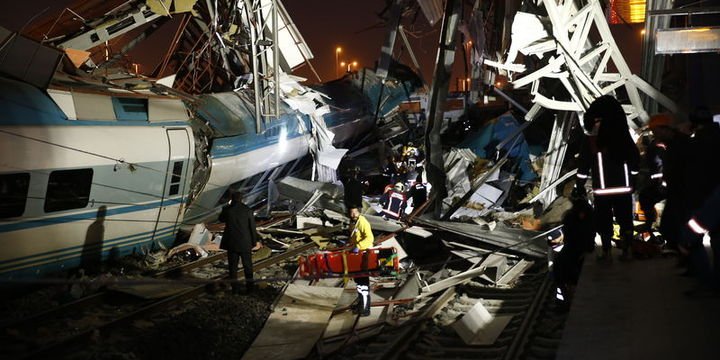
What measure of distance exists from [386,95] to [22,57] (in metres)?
17.8

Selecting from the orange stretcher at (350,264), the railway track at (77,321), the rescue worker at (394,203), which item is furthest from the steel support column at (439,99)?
the railway track at (77,321)

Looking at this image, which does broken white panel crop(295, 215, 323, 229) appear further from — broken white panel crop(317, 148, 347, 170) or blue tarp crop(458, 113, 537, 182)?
blue tarp crop(458, 113, 537, 182)

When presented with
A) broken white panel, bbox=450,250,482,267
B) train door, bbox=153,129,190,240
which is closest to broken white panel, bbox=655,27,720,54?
broken white panel, bbox=450,250,482,267

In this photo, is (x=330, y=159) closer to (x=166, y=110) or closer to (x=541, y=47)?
(x=166, y=110)

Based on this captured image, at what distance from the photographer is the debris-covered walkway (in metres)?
4.43

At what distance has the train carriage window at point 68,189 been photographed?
934 centimetres

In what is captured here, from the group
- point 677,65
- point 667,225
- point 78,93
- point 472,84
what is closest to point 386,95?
point 472,84

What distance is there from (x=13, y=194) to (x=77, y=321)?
223 centimetres

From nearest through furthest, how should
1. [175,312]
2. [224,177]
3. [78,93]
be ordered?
[175,312] → [78,93] → [224,177]

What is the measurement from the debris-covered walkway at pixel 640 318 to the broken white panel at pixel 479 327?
142 cm

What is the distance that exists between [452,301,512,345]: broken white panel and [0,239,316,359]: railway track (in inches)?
124

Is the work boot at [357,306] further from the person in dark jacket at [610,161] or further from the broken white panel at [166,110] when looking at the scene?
the broken white panel at [166,110]

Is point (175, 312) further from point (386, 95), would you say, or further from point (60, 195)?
point (386, 95)

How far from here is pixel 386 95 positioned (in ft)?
85.6
